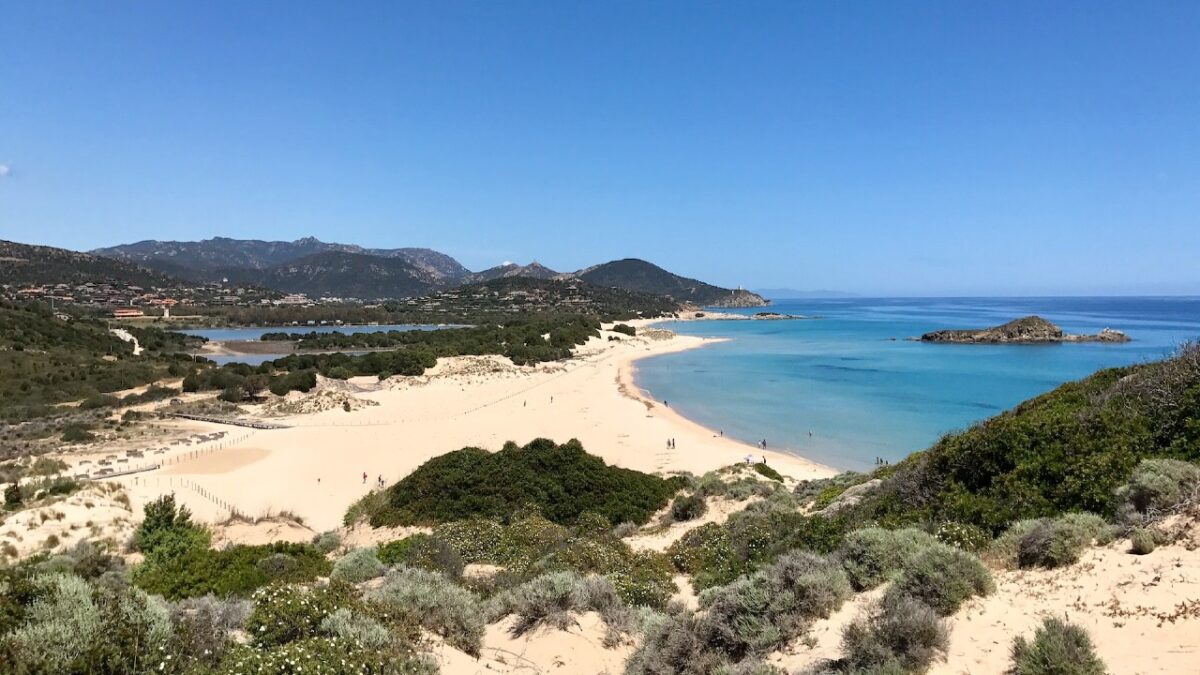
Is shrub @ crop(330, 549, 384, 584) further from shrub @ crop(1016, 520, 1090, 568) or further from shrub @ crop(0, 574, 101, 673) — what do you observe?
shrub @ crop(1016, 520, 1090, 568)

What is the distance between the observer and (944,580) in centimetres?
497

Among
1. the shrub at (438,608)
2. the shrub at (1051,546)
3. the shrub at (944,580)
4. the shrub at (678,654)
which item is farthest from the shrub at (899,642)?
the shrub at (438,608)

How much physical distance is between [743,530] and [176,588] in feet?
28.0

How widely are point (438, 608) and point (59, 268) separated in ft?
541

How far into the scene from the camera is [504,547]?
33.5 feet

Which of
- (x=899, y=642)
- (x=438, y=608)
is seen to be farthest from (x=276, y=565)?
(x=899, y=642)

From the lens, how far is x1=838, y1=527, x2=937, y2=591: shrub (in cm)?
579

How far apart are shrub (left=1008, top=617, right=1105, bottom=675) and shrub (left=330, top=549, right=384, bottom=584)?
7847 millimetres

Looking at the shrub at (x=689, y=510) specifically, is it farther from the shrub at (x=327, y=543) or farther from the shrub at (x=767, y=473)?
the shrub at (x=327, y=543)

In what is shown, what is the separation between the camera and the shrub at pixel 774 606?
519 cm

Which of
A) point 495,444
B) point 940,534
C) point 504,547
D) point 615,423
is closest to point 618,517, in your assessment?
point 504,547

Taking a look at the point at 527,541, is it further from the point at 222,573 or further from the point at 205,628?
the point at 205,628

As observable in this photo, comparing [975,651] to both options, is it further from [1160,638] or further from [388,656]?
[388,656]

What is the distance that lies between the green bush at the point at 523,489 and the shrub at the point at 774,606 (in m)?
8.11
